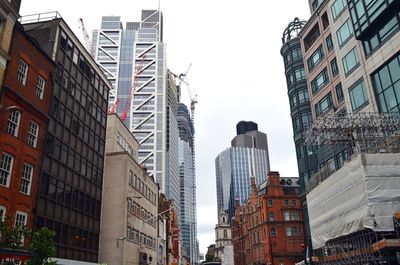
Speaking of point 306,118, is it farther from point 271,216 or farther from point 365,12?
point 271,216

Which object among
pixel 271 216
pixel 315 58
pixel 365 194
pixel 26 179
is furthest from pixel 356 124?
pixel 271 216

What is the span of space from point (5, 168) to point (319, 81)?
43.0 meters

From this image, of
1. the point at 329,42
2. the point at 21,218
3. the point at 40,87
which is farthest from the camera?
the point at 329,42

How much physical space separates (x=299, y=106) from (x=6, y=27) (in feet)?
162

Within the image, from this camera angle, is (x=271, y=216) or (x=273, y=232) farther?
(x=271, y=216)

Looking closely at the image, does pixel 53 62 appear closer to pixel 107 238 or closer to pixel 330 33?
pixel 107 238

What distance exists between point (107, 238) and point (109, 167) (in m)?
9.06

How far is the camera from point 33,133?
97.9ft

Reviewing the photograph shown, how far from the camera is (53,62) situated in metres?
33.0

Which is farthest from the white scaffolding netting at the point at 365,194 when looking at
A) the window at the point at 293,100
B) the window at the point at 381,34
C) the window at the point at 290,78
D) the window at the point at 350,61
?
the window at the point at 290,78

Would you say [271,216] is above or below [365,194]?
above

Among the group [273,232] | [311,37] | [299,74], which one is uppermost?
[311,37]

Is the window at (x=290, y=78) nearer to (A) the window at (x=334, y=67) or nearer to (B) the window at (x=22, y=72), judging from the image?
(A) the window at (x=334, y=67)

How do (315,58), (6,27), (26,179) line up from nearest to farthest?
(6,27), (26,179), (315,58)
